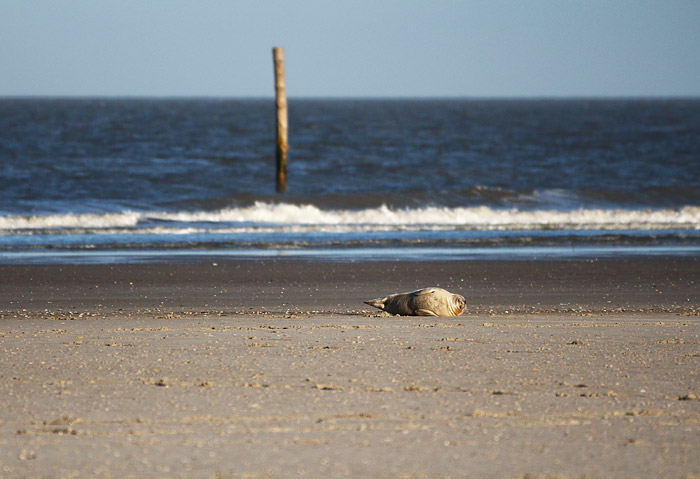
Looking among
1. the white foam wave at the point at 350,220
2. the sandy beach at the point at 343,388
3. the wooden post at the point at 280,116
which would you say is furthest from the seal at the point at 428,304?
the wooden post at the point at 280,116

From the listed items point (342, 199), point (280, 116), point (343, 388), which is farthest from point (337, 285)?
point (280, 116)

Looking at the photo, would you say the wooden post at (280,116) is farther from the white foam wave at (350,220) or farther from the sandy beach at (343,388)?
the sandy beach at (343,388)

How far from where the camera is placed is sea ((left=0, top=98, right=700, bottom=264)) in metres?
14.0

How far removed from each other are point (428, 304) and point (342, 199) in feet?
47.2

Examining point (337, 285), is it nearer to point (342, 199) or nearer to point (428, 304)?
point (428, 304)

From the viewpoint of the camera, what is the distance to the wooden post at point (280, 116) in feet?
71.4

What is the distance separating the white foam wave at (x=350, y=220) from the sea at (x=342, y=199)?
5 cm

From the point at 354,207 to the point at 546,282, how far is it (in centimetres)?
1103

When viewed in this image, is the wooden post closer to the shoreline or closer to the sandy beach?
the shoreline

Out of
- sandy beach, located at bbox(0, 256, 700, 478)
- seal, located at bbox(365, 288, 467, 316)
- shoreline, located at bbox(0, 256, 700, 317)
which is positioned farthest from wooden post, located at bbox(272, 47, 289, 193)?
seal, located at bbox(365, 288, 467, 316)

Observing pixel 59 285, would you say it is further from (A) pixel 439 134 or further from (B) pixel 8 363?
(A) pixel 439 134

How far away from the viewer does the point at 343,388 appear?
4.82m

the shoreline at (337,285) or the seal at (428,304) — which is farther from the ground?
the seal at (428,304)

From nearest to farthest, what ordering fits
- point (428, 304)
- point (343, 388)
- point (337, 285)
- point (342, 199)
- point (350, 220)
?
point (343, 388), point (428, 304), point (337, 285), point (350, 220), point (342, 199)
